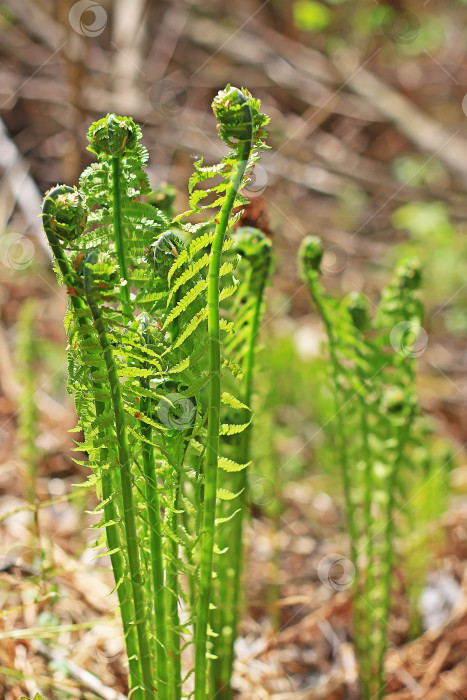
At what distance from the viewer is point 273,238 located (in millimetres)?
1549

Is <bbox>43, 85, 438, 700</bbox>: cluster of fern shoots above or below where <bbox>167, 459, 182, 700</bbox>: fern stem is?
above

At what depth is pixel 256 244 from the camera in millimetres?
957

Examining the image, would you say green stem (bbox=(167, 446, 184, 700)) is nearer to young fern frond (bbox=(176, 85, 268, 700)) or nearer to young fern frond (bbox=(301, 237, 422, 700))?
young fern frond (bbox=(176, 85, 268, 700))

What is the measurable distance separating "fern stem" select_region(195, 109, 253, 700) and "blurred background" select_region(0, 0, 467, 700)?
0.40ft

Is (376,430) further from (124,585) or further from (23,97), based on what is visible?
(23,97)

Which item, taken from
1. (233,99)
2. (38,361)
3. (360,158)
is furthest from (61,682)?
(360,158)

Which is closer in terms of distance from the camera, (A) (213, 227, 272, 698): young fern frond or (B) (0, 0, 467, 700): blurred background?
(A) (213, 227, 272, 698): young fern frond

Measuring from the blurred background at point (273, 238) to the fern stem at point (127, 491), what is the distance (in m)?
0.06

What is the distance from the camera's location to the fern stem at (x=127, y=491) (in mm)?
659

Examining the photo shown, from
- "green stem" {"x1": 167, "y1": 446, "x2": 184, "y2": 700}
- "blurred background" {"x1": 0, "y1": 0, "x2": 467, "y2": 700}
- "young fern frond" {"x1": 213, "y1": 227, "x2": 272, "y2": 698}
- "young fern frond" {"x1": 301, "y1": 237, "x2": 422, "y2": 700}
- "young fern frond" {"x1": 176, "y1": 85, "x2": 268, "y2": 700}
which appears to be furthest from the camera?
"blurred background" {"x1": 0, "y1": 0, "x2": 467, "y2": 700}

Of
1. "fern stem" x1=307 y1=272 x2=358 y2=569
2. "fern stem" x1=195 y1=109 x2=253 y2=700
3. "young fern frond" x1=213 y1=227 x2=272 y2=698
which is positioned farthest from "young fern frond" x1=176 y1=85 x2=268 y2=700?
"fern stem" x1=307 y1=272 x2=358 y2=569

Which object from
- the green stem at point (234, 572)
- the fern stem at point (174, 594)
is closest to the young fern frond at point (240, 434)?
the green stem at point (234, 572)

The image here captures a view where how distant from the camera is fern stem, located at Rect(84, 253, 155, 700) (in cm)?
66

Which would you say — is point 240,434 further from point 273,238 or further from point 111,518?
point 273,238
